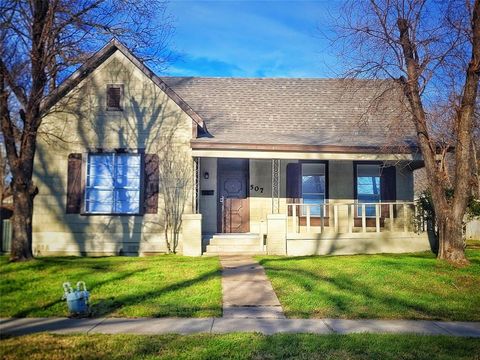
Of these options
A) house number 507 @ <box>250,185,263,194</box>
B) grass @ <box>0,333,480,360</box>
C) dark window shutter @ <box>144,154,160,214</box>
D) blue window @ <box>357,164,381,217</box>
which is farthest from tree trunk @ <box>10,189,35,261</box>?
blue window @ <box>357,164,381,217</box>

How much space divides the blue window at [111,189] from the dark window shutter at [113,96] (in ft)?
5.46

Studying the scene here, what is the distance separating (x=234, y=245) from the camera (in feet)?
40.3

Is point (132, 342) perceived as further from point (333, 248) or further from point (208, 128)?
point (208, 128)

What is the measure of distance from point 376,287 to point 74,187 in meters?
8.75

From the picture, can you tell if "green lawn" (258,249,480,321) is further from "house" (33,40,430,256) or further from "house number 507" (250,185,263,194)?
"house number 507" (250,185,263,194)

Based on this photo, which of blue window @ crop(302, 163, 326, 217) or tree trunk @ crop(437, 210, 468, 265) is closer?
tree trunk @ crop(437, 210, 468, 265)

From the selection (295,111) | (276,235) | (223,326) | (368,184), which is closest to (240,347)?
(223,326)

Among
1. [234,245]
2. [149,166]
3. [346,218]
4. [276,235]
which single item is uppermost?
[149,166]

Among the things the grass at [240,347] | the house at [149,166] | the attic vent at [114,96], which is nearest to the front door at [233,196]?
the house at [149,166]

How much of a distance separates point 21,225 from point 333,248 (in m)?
8.34

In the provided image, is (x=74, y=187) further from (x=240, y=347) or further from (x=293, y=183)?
(x=240, y=347)

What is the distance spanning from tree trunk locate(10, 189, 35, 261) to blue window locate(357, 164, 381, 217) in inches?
393

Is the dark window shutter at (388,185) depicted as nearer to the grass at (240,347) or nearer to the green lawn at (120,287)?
the green lawn at (120,287)

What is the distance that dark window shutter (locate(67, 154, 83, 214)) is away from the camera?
1206 centimetres
